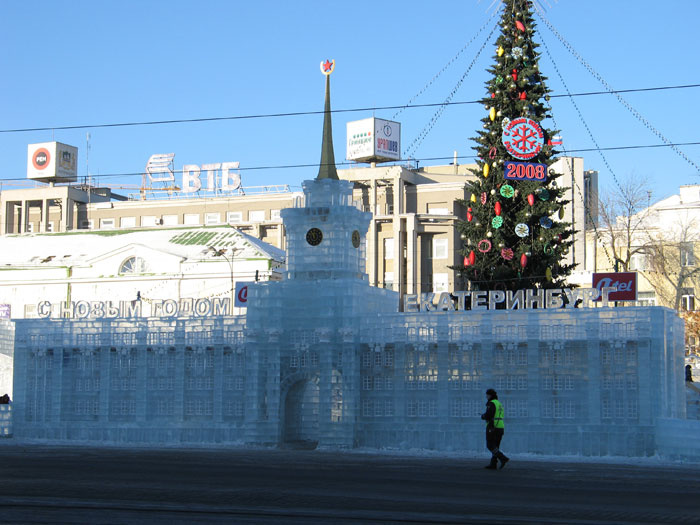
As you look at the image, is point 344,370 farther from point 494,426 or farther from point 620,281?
point 620,281

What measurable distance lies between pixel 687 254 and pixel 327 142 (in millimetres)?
46997

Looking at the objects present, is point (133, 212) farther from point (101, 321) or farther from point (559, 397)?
point (559, 397)

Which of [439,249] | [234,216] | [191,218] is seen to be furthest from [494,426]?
[191,218]

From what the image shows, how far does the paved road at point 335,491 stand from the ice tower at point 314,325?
363 inches

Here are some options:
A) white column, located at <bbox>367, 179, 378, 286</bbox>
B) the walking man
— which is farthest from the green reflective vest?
white column, located at <bbox>367, 179, 378, 286</bbox>

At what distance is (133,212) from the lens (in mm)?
113875

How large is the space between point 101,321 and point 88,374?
2.28m

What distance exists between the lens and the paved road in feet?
52.6

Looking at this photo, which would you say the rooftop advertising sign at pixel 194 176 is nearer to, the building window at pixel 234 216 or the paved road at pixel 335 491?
the building window at pixel 234 216

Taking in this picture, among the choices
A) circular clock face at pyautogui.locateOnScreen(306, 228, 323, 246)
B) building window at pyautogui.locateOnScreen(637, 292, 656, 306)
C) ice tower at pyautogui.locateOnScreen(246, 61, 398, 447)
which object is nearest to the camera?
ice tower at pyautogui.locateOnScreen(246, 61, 398, 447)

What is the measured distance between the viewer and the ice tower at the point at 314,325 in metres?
38.5

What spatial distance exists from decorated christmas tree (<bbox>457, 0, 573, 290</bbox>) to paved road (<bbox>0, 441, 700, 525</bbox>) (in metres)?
20.4

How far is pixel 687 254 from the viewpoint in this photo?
81.0 meters

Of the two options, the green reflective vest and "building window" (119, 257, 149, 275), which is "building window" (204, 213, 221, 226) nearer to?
"building window" (119, 257, 149, 275)
